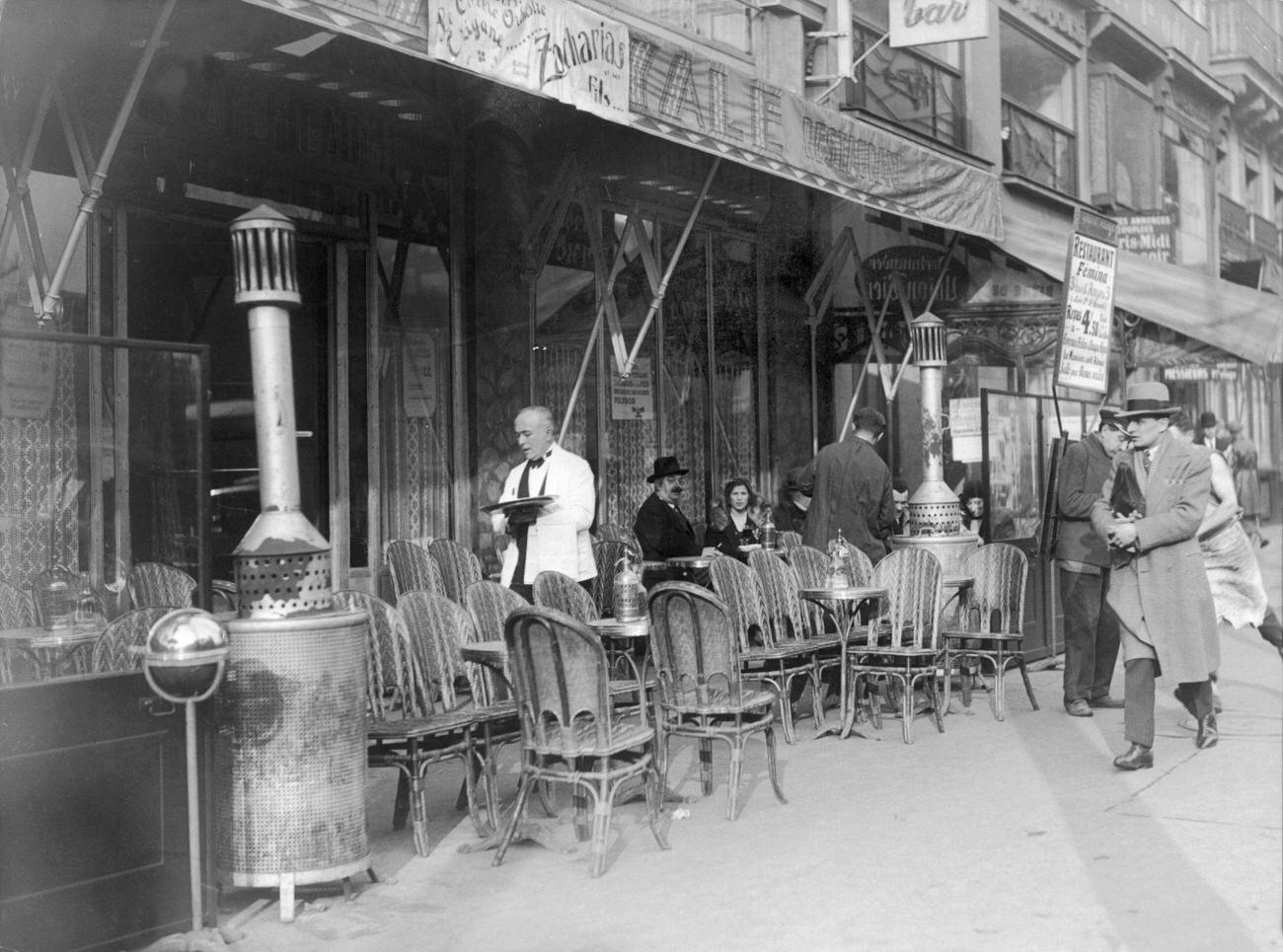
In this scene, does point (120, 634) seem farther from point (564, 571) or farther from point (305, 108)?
point (305, 108)

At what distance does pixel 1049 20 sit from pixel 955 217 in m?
9.56

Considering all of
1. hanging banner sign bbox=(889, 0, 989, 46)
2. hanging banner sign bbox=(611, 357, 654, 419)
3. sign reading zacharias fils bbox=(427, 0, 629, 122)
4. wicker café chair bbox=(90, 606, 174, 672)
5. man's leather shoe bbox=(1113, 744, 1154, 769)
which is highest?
hanging banner sign bbox=(889, 0, 989, 46)

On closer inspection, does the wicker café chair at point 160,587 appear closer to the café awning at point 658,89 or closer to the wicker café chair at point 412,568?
the wicker café chair at point 412,568

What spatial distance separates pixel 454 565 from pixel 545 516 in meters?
2.12

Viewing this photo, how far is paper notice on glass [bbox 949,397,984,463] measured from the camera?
1327cm

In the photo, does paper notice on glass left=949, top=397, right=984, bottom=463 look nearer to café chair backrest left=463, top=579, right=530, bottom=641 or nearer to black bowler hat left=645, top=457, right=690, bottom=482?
black bowler hat left=645, top=457, right=690, bottom=482

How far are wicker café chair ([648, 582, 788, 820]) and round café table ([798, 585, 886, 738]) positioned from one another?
1.84 metres

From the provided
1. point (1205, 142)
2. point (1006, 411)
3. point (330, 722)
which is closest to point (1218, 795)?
point (330, 722)

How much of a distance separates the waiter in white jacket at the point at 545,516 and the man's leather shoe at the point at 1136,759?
3.10 m

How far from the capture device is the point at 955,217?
42.9 ft

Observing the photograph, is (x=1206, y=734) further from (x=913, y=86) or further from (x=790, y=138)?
(x=913, y=86)

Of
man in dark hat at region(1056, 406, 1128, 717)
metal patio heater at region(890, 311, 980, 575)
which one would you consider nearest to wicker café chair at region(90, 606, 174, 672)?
man in dark hat at region(1056, 406, 1128, 717)

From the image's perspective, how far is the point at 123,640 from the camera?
6191 mm

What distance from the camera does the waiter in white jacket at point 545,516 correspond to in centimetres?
908
